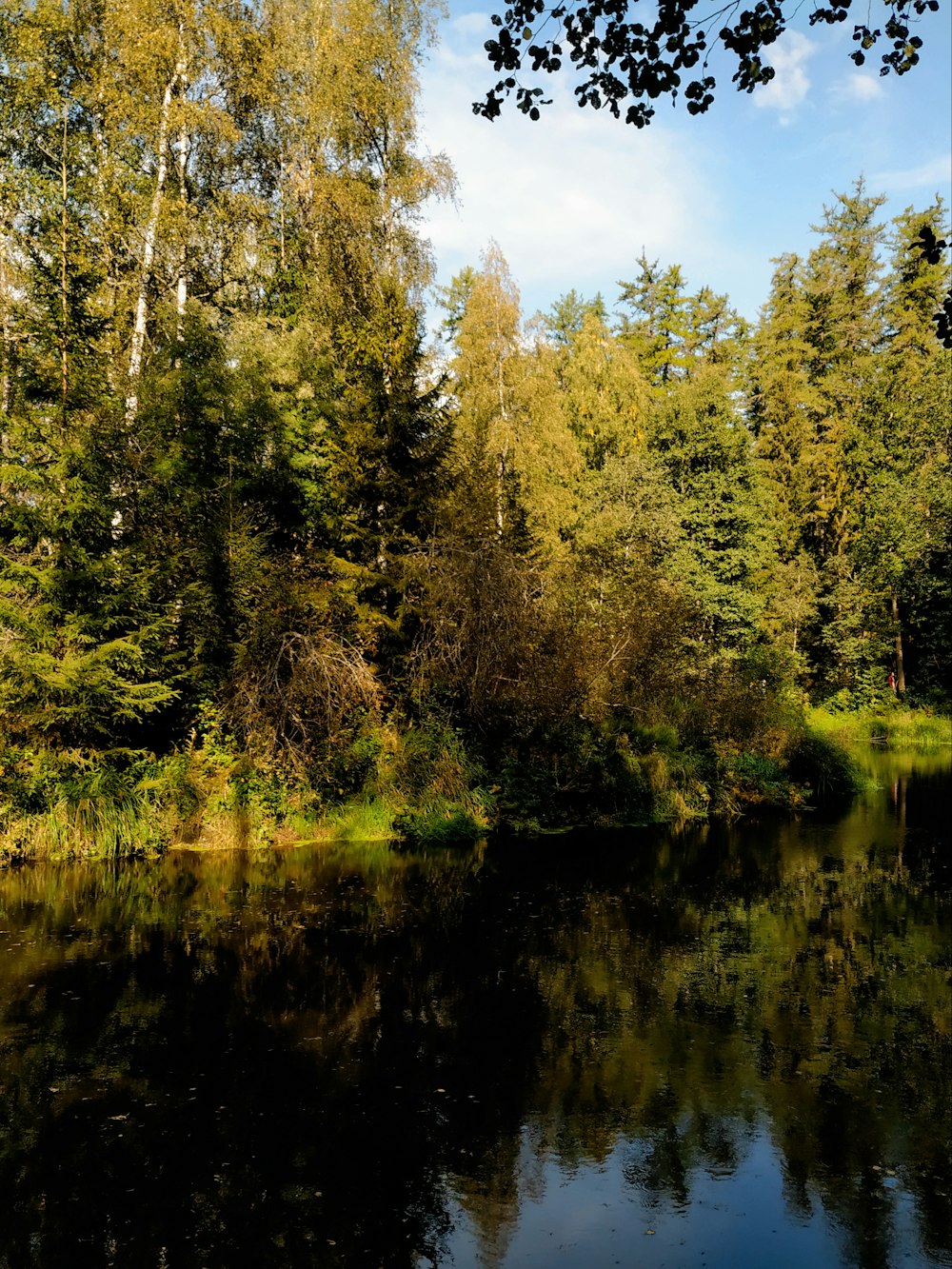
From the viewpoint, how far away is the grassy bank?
1393 centimetres

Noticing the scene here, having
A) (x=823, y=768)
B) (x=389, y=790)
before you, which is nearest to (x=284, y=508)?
(x=389, y=790)

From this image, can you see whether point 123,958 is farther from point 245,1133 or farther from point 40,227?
point 40,227

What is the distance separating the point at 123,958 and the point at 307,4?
22713 millimetres

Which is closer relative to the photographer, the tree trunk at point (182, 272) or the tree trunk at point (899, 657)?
the tree trunk at point (182, 272)


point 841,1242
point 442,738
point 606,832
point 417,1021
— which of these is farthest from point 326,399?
point 841,1242

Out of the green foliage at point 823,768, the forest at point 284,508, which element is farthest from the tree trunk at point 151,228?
the green foliage at point 823,768

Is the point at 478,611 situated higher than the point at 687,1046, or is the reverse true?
the point at 478,611

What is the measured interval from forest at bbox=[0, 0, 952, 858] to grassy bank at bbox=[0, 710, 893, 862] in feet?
0.19

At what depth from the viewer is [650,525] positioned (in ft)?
96.1

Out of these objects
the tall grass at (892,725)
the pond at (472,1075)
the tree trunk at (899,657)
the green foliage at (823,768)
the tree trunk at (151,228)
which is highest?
the tree trunk at (151,228)

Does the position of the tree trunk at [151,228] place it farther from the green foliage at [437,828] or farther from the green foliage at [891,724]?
the green foliage at [891,724]

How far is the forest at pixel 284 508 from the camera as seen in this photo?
1418cm

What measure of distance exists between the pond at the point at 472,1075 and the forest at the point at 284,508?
324 centimetres

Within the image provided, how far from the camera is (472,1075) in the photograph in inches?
278
